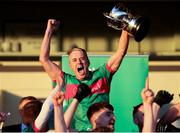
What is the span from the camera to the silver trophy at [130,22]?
363 centimetres

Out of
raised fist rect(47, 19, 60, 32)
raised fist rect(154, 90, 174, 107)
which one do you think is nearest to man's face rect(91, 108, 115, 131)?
raised fist rect(154, 90, 174, 107)

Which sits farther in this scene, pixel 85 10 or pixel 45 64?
pixel 85 10

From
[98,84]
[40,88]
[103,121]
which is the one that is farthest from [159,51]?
[103,121]

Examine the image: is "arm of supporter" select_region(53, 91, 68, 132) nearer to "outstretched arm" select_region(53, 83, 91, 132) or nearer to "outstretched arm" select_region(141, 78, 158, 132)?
"outstretched arm" select_region(53, 83, 91, 132)

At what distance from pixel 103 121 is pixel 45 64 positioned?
0.79 metres

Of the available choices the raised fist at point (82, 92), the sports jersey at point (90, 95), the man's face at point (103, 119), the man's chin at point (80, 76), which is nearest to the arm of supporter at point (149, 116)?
the man's face at point (103, 119)

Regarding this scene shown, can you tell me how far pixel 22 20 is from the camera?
6.28m

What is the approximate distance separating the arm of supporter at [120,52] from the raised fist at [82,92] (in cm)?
37

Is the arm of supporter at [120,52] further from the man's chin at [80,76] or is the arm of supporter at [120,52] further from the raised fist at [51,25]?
the raised fist at [51,25]

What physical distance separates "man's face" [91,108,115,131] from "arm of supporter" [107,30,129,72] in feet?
1.96

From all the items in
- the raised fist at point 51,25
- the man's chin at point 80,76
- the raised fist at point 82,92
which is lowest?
the raised fist at point 82,92

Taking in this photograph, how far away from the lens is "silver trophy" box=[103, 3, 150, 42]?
3633mm

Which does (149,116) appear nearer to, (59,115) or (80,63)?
(59,115)

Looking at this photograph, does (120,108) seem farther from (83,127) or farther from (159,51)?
(159,51)
